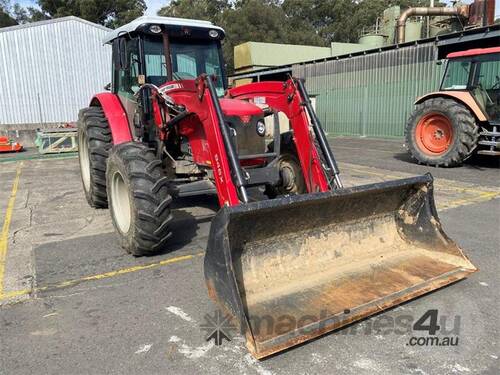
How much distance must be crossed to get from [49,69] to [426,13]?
20.0 m

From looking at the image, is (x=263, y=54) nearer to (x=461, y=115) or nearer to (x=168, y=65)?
(x=461, y=115)

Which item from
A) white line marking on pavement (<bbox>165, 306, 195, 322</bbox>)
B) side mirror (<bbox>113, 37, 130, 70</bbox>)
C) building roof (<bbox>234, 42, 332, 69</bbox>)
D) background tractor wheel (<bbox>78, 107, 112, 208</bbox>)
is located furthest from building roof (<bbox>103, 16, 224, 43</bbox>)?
building roof (<bbox>234, 42, 332, 69</bbox>)

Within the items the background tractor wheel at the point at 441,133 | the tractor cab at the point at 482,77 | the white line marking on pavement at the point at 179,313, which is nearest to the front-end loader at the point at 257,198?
the white line marking on pavement at the point at 179,313

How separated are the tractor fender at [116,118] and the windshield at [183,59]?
914 mm

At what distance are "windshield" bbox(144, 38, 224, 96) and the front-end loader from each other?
0.02 meters

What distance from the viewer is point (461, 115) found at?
988cm

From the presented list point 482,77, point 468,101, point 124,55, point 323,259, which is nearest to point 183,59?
point 124,55

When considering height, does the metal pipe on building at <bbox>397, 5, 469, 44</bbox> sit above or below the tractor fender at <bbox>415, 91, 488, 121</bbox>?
above

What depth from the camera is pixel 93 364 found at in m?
2.87

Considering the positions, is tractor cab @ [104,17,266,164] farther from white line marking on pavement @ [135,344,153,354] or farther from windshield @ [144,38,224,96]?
white line marking on pavement @ [135,344,153,354]

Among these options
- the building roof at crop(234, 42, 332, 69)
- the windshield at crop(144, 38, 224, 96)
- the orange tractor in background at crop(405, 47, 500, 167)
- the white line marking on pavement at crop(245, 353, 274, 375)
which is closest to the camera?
the white line marking on pavement at crop(245, 353, 274, 375)

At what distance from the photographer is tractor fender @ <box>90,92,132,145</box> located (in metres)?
6.19

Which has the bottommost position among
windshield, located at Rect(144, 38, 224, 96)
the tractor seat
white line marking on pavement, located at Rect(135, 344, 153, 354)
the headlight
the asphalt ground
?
the asphalt ground

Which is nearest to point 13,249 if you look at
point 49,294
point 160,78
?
point 49,294
